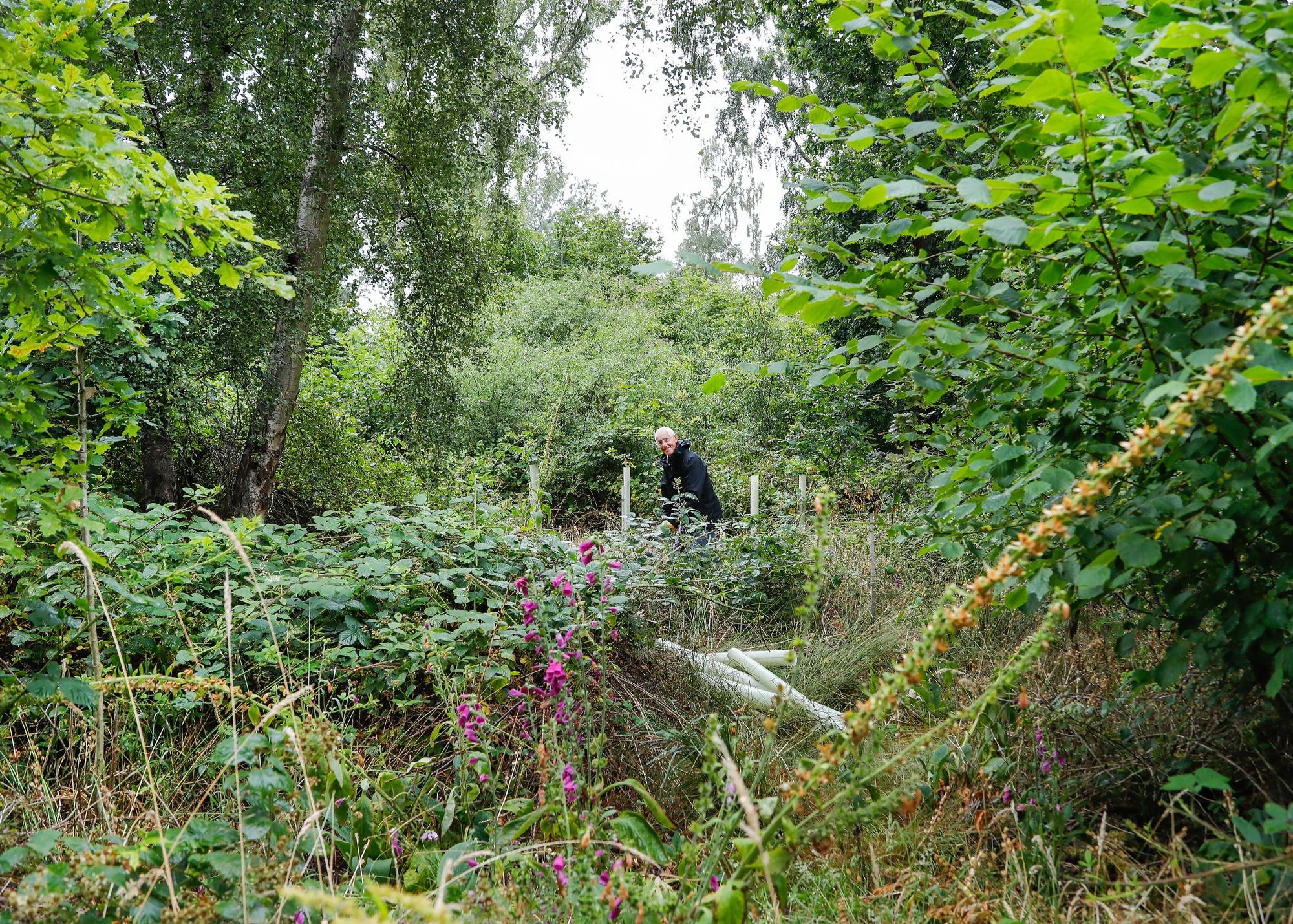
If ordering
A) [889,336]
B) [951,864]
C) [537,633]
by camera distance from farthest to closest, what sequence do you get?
[537,633] → [951,864] → [889,336]

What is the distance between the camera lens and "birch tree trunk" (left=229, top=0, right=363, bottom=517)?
6.41 metres

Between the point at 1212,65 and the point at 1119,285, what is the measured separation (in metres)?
0.50

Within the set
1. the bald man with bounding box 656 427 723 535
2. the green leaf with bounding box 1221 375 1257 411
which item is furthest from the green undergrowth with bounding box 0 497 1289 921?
the bald man with bounding box 656 427 723 535

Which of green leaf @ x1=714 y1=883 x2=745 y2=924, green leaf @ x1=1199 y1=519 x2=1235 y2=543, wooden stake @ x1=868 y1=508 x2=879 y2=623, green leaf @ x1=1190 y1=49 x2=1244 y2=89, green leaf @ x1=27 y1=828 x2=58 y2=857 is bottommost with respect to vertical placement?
wooden stake @ x1=868 y1=508 x2=879 y2=623

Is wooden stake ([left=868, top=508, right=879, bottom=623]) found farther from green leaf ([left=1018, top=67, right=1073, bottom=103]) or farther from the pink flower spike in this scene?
green leaf ([left=1018, top=67, right=1073, bottom=103])

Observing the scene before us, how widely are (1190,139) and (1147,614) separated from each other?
3.46 feet

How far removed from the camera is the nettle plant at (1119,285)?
1.28 metres

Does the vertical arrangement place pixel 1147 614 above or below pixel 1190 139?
below

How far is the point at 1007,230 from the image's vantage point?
1377mm

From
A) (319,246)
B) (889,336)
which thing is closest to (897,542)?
(889,336)

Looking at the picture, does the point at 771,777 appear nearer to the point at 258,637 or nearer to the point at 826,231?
the point at 258,637

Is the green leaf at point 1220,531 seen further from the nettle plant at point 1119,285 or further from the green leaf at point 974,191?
the green leaf at point 974,191

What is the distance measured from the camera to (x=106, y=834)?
1.73 m

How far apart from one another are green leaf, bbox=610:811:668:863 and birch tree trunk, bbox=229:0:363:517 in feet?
18.7
